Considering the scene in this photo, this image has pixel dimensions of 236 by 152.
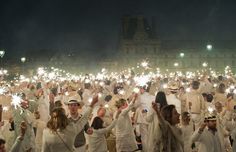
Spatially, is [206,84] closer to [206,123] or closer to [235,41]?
[206,123]

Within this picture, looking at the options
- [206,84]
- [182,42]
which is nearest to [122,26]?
[182,42]

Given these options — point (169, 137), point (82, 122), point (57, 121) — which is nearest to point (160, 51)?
point (169, 137)

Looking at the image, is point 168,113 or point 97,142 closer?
point 168,113

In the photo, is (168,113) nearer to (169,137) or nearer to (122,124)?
(169,137)

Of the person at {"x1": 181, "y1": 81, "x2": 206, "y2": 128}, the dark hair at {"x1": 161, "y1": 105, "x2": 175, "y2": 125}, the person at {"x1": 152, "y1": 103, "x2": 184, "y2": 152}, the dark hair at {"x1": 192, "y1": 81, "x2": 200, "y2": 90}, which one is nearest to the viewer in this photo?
the person at {"x1": 152, "y1": 103, "x2": 184, "y2": 152}

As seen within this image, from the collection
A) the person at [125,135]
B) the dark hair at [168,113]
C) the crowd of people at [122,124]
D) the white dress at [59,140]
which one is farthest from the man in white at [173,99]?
the white dress at [59,140]

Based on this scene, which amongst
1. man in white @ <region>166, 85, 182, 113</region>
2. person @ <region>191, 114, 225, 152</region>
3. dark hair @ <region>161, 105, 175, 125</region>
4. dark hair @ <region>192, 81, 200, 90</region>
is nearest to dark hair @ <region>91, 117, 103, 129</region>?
person @ <region>191, 114, 225, 152</region>

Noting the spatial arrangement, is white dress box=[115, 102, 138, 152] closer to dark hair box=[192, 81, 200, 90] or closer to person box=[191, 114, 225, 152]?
person box=[191, 114, 225, 152]

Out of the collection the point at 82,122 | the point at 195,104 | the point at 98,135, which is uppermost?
the point at 195,104

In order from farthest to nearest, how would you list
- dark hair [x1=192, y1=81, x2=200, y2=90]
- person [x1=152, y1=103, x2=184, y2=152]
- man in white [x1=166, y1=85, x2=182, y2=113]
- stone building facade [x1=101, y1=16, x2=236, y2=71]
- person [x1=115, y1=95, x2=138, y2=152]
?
stone building facade [x1=101, y1=16, x2=236, y2=71] < dark hair [x1=192, y1=81, x2=200, y2=90] < man in white [x1=166, y1=85, x2=182, y2=113] < person [x1=115, y1=95, x2=138, y2=152] < person [x1=152, y1=103, x2=184, y2=152]

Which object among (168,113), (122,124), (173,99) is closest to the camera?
(168,113)

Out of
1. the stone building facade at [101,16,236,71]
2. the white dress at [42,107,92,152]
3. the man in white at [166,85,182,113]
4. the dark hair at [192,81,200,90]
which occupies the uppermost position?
the stone building facade at [101,16,236,71]

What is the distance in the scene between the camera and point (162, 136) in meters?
7.20

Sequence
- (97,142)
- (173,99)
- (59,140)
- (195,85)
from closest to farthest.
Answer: (59,140)
(97,142)
(173,99)
(195,85)
